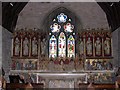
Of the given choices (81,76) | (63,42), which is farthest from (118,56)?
(63,42)

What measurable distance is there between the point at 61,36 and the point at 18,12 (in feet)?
10.3

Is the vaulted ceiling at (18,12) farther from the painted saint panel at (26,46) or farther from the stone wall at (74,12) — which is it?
the painted saint panel at (26,46)

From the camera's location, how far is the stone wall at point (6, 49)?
17156mm

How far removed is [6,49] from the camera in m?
17.8

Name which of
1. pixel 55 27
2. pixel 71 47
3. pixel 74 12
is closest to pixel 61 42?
pixel 71 47

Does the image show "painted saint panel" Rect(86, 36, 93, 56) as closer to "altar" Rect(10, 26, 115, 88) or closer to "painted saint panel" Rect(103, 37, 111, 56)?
"altar" Rect(10, 26, 115, 88)

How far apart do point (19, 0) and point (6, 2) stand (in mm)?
1581

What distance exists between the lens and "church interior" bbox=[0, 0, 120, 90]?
17.4m

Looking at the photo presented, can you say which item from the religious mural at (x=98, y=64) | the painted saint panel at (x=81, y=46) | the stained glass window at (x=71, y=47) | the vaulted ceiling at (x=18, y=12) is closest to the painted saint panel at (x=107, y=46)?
the religious mural at (x=98, y=64)

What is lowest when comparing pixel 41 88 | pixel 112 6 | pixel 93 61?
pixel 41 88

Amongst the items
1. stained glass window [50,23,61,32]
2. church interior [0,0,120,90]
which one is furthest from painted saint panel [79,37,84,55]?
stained glass window [50,23,61,32]

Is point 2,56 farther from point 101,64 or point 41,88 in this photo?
point 101,64

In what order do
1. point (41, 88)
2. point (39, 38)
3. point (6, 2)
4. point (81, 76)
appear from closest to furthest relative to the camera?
point (41, 88) → point (6, 2) → point (81, 76) → point (39, 38)

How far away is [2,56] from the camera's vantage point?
55.0 feet
